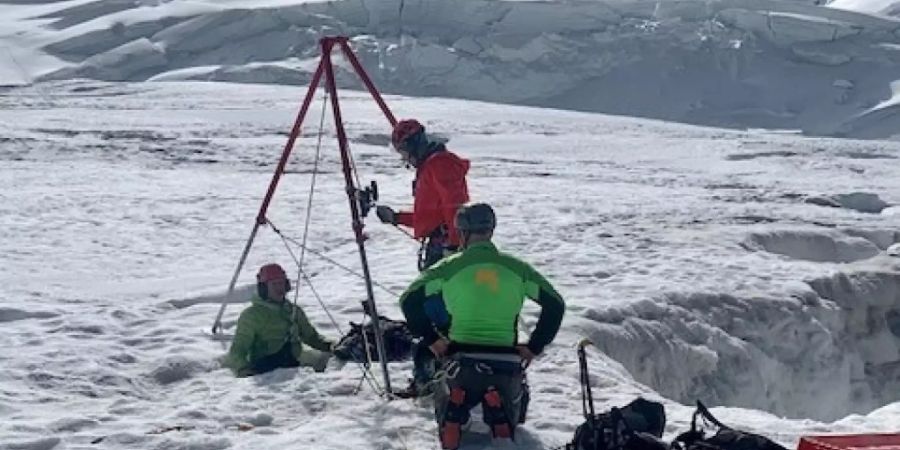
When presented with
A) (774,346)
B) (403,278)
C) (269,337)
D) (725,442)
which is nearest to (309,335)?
(269,337)

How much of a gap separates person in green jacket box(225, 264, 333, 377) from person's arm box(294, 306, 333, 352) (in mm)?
89

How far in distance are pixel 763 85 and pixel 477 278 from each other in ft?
105

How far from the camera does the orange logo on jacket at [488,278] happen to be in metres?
5.62

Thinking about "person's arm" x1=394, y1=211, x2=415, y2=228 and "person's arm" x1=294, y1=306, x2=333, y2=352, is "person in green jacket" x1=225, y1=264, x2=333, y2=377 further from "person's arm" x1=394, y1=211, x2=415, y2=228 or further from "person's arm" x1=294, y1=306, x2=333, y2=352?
"person's arm" x1=394, y1=211, x2=415, y2=228

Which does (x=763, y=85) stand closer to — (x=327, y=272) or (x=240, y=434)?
(x=327, y=272)

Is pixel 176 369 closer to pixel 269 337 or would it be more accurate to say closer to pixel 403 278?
pixel 269 337

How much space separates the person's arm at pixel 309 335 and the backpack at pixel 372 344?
0.51 feet

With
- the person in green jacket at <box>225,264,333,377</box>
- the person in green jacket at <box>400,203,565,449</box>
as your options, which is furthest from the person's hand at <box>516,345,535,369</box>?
the person in green jacket at <box>225,264,333,377</box>

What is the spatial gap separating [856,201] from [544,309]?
11.1 m

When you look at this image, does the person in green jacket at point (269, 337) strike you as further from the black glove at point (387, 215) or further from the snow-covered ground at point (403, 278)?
the black glove at point (387, 215)

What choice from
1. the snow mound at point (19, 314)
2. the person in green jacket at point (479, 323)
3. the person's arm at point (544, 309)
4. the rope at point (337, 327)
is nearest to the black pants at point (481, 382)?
the person in green jacket at point (479, 323)

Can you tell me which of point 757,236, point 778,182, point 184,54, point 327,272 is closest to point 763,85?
point 184,54

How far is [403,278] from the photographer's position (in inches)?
416

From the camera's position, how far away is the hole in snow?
898cm
